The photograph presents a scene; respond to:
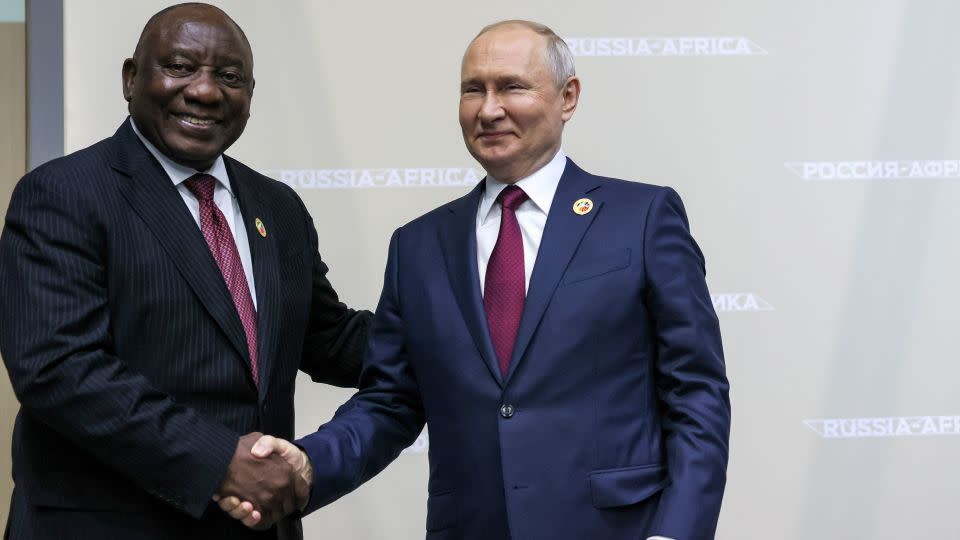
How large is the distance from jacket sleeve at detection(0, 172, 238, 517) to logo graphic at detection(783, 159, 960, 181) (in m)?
2.04

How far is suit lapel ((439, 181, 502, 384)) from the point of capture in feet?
6.73

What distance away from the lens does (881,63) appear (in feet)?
11.3

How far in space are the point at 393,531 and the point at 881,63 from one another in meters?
2.03

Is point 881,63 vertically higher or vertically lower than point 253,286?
higher

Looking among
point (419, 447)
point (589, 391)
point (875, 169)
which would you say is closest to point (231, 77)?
point (589, 391)

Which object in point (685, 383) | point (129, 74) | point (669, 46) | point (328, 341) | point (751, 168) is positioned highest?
point (669, 46)

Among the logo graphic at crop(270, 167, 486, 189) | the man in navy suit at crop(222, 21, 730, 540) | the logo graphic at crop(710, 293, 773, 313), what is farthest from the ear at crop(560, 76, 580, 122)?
the logo graphic at crop(710, 293, 773, 313)

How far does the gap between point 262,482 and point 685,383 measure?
80 cm

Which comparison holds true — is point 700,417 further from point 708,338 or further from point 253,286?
point 253,286

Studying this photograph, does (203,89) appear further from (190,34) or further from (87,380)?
(87,380)

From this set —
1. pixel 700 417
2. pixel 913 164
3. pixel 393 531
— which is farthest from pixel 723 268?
pixel 700 417

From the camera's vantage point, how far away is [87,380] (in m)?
2.03

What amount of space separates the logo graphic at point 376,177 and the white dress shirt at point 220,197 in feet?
3.09

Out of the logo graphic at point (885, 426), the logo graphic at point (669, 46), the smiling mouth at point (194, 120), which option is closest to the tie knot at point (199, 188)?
the smiling mouth at point (194, 120)
